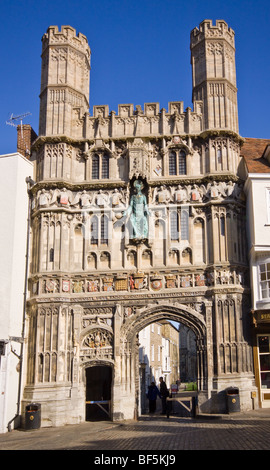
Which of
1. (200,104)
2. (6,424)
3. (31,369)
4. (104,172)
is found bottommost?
(6,424)

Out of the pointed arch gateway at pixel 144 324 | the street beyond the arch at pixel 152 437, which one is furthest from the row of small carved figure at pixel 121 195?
the street beyond the arch at pixel 152 437

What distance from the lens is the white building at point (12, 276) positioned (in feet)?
74.4

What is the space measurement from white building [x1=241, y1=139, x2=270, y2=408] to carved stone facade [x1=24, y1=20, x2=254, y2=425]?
58cm

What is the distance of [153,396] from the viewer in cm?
2748

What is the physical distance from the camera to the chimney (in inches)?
1141

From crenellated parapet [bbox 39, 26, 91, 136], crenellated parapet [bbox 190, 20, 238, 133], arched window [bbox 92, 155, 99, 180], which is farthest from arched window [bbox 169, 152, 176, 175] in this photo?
crenellated parapet [bbox 39, 26, 91, 136]

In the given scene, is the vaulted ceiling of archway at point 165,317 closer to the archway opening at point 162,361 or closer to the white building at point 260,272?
the archway opening at point 162,361

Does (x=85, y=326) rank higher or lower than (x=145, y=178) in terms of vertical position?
lower

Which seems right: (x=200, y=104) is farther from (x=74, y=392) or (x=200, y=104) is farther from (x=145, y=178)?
(x=74, y=392)

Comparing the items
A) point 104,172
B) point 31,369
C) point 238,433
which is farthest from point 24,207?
point 238,433

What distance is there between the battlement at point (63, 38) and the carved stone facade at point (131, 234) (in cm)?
7
